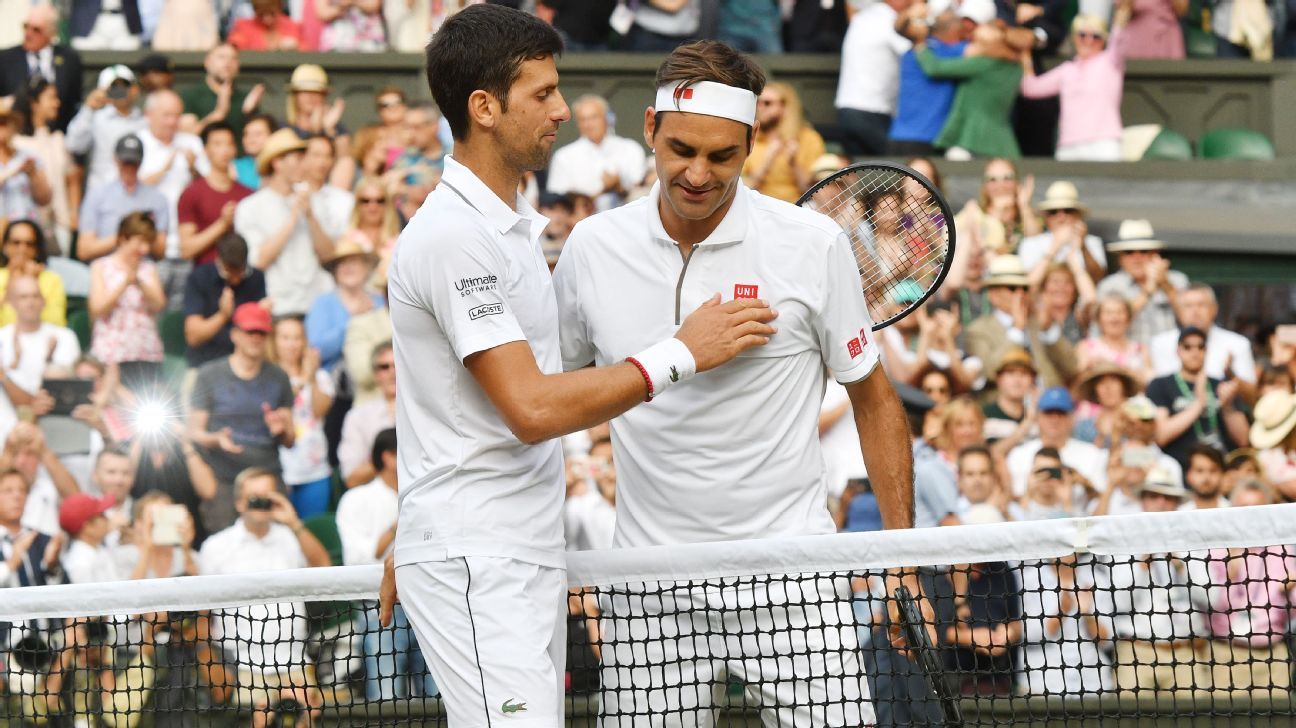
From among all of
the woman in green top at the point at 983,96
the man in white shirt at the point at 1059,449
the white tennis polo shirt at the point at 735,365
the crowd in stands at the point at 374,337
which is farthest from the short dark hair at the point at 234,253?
the white tennis polo shirt at the point at 735,365

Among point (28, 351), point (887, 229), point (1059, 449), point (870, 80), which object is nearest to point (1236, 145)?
point (870, 80)

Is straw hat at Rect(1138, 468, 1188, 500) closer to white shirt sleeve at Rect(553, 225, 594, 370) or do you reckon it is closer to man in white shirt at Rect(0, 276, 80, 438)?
white shirt sleeve at Rect(553, 225, 594, 370)

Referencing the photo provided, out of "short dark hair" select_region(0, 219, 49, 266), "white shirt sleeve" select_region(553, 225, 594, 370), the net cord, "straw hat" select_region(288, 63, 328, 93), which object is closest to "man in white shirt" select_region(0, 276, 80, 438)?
"short dark hair" select_region(0, 219, 49, 266)

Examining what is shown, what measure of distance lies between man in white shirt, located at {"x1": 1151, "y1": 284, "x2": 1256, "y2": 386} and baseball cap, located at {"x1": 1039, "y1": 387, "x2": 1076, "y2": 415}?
70cm

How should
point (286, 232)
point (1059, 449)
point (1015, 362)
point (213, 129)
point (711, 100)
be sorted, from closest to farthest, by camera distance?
1. point (711, 100)
2. point (1059, 449)
3. point (1015, 362)
4. point (286, 232)
5. point (213, 129)

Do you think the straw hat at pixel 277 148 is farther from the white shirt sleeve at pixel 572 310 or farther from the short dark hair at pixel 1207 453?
the white shirt sleeve at pixel 572 310

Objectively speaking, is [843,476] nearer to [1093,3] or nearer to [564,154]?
[564,154]

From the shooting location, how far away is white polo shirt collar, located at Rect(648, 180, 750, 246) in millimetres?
4492

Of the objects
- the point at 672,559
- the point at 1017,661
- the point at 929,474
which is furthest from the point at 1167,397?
the point at 672,559

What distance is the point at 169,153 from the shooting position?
10.8 m

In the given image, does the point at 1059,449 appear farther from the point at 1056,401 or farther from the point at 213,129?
the point at 213,129

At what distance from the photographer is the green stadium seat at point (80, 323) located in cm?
1005

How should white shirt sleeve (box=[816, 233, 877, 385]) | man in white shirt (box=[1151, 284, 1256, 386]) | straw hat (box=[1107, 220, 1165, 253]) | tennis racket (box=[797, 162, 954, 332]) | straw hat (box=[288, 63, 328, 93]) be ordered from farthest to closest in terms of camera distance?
1. straw hat (box=[288, 63, 328, 93])
2. straw hat (box=[1107, 220, 1165, 253])
3. man in white shirt (box=[1151, 284, 1256, 386])
4. tennis racket (box=[797, 162, 954, 332])
5. white shirt sleeve (box=[816, 233, 877, 385])

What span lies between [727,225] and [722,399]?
1.36ft
